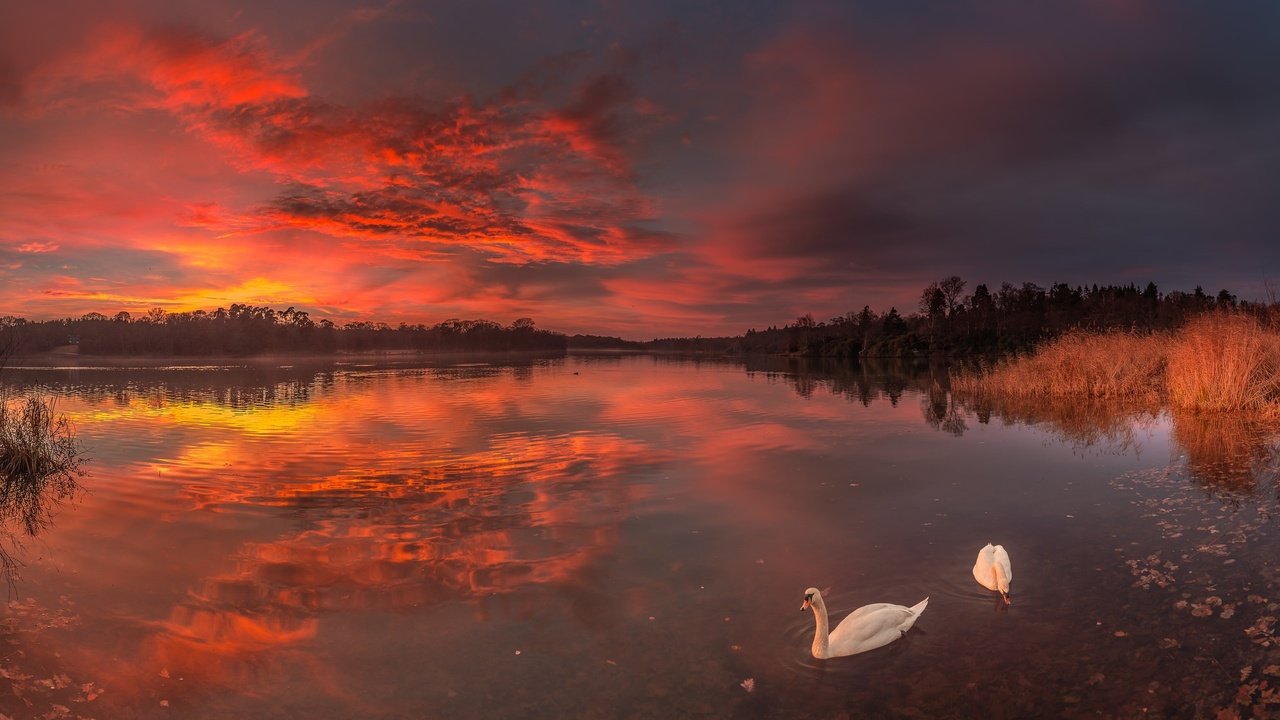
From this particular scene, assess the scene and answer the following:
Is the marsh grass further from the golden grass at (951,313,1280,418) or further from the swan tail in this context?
the golden grass at (951,313,1280,418)

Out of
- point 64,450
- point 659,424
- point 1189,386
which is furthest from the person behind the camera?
point 659,424

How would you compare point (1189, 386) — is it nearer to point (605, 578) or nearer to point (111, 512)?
point (605, 578)

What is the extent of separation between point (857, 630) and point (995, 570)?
2.35m

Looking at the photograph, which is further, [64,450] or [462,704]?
[64,450]

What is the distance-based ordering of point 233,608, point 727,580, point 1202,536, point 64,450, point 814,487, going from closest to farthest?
point 233,608 < point 727,580 < point 1202,536 < point 814,487 < point 64,450

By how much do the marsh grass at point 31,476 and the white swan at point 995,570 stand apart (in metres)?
14.3

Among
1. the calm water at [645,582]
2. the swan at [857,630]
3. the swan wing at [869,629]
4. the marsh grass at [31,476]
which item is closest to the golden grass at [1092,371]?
the calm water at [645,582]

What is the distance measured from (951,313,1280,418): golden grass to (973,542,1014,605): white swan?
18.2 metres

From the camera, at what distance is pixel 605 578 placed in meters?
8.13

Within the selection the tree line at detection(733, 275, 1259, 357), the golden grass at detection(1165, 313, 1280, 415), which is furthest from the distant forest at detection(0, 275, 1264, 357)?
the golden grass at detection(1165, 313, 1280, 415)

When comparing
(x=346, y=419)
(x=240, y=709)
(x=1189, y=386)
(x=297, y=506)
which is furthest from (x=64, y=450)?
(x=1189, y=386)

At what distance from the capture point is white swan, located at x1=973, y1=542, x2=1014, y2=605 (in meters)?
7.17

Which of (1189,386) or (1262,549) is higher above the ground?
(1189,386)

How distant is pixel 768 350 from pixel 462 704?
6724 inches
